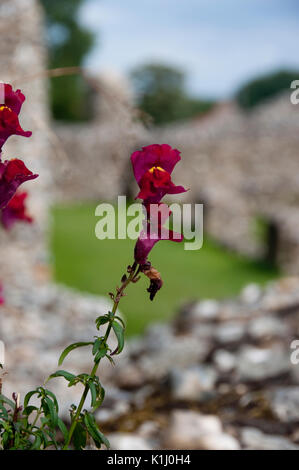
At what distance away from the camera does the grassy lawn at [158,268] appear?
6227 mm

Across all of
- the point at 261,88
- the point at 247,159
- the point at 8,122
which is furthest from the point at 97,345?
the point at 261,88

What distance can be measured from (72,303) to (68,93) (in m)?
24.9

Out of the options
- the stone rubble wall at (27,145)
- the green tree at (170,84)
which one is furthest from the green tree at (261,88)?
the stone rubble wall at (27,145)

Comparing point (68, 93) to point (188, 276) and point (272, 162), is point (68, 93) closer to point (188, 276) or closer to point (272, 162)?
point (272, 162)

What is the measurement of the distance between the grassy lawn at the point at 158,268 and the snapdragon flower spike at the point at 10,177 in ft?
13.9

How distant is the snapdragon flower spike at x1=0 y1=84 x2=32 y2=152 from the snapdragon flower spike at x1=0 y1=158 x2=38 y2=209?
57mm

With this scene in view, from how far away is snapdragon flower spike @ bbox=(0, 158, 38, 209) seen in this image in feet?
4.18

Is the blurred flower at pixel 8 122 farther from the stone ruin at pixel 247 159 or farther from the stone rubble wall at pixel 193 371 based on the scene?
the stone ruin at pixel 247 159

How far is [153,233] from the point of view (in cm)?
127

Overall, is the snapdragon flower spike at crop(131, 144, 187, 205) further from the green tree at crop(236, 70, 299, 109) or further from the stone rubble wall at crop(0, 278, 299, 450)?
the green tree at crop(236, 70, 299, 109)

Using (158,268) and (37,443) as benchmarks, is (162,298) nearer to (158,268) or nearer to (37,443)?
(158,268)

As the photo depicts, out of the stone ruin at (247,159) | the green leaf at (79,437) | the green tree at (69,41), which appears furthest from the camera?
the green tree at (69,41)

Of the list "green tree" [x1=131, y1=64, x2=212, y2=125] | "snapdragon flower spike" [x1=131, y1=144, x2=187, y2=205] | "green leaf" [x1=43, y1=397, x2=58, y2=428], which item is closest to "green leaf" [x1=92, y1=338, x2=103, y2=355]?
"green leaf" [x1=43, y1=397, x2=58, y2=428]

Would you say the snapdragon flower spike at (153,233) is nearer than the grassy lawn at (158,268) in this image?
Yes
